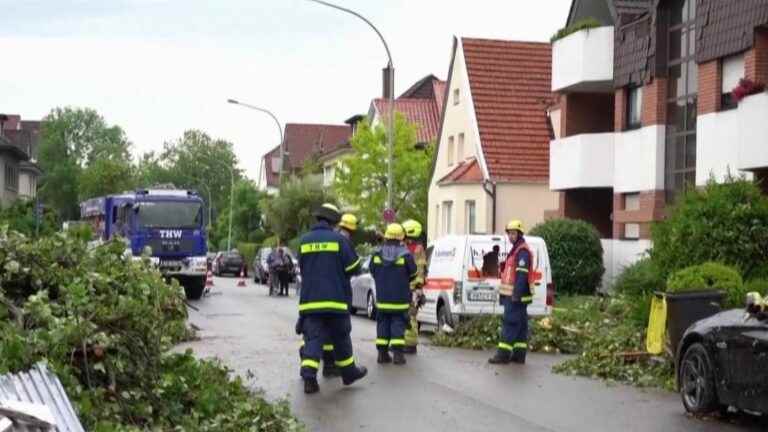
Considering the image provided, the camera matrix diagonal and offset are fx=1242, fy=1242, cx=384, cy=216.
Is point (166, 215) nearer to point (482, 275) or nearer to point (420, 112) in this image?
point (482, 275)

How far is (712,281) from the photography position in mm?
14555

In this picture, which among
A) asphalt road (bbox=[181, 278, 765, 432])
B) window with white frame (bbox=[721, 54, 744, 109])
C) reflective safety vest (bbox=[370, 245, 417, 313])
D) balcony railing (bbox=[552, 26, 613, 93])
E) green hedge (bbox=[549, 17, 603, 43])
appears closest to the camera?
asphalt road (bbox=[181, 278, 765, 432])

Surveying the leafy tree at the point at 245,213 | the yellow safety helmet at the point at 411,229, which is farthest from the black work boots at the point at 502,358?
the leafy tree at the point at 245,213

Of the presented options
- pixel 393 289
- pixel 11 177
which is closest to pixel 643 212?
pixel 393 289

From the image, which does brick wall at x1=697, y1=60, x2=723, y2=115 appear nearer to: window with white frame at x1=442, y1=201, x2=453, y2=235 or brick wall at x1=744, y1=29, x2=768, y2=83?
brick wall at x1=744, y1=29, x2=768, y2=83

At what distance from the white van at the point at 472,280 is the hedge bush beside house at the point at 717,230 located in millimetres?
2568

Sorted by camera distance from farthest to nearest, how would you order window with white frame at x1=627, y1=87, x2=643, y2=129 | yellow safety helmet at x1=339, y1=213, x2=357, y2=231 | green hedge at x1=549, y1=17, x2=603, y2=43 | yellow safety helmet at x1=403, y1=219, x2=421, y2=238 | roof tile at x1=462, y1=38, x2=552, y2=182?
roof tile at x1=462, y1=38, x2=552, y2=182 < green hedge at x1=549, y1=17, x2=603, y2=43 < window with white frame at x1=627, y1=87, x2=643, y2=129 < yellow safety helmet at x1=403, y1=219, x2=421, y2=238 < yellow safety helmet at x1=339, y1=213, x2=357, y2=231

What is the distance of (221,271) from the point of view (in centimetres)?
6856

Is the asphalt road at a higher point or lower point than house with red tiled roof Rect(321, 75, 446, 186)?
lower

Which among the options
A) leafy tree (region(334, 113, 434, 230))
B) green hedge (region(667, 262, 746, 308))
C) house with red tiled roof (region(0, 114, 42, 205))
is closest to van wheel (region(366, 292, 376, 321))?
green hedge (region(667, 262, 746, 308))

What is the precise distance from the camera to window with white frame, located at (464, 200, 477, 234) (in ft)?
140

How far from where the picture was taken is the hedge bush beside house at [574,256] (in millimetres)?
30875

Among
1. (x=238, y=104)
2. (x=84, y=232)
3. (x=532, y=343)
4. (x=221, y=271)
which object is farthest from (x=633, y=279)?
(x=221, y=271)

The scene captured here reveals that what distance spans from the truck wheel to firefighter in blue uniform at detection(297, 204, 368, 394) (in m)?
21.7
